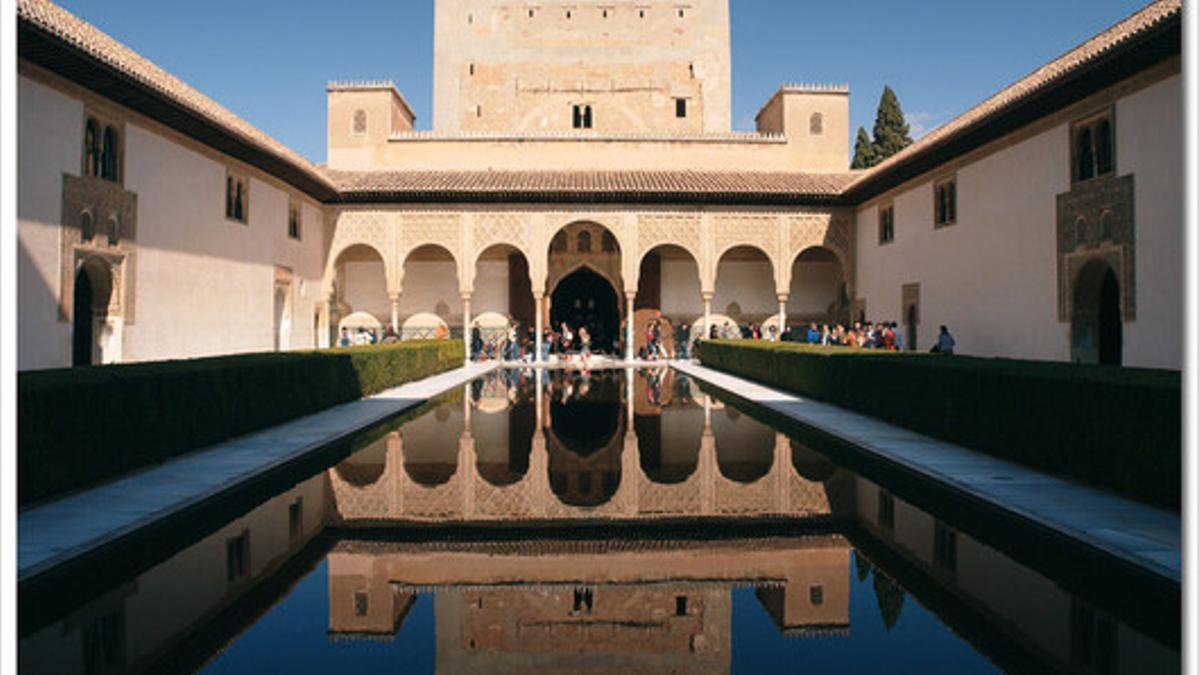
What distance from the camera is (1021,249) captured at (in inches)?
582

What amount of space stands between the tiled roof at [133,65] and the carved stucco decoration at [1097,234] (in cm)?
1418

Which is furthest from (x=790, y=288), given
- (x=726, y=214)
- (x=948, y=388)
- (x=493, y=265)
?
(x=948, y=388)

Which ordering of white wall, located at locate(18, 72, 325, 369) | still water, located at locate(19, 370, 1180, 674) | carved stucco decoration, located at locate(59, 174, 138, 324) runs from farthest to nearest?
carved stucco decoration, located at locate(59, 174, 138, 324) < white wall, located at locate(18, 72, 325, 369) < still water, located at locate(19, 370, 1180, 674)

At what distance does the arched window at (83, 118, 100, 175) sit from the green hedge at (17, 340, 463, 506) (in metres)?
4.37

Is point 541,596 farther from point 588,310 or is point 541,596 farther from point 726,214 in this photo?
point 588,310

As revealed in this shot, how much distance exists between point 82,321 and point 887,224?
17941 millimetres

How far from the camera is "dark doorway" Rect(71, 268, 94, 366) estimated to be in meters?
12.6

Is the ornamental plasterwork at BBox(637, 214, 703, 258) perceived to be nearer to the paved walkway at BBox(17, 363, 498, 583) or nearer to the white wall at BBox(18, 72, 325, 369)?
the white wall at BBox(18, 72, 325, 369)

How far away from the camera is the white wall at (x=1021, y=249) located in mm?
10992

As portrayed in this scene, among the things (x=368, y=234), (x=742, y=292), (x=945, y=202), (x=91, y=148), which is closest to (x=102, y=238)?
(x=91, y=148)

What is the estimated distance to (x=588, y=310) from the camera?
28703 mm

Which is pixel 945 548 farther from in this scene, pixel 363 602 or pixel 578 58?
pixel 578 58

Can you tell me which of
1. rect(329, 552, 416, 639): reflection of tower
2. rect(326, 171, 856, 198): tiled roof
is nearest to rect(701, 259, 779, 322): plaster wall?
rect(326, 171, 856, 198): tiled roof

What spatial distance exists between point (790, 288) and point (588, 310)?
697 cm
